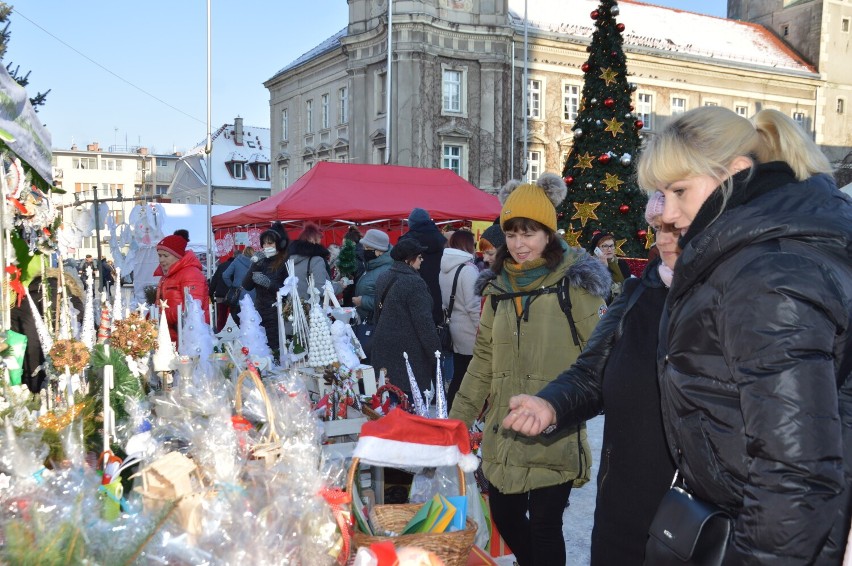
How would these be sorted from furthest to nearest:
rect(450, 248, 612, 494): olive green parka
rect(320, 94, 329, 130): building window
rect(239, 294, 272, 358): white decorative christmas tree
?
1. rect(320, 94, 329, 130): building window
2. rect(239, 294, 272, 358): white decorative christmas tree
3. rect(450, 248, 612, 494): olive green parka

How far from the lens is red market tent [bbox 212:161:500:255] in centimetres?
1404

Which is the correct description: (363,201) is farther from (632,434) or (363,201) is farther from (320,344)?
(632,434)

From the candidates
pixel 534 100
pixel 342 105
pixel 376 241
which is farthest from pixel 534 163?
pixel 376 241

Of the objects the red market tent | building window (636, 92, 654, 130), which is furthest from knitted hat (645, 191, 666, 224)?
building window (636, 92, 654, 130)

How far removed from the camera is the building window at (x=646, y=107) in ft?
113

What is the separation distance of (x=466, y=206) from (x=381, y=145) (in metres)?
15.5

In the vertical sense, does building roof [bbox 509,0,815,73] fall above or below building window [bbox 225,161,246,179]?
above

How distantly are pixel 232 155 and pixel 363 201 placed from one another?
116 feet

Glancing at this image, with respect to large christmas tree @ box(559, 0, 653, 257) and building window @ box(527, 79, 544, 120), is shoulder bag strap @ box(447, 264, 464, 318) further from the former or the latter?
building window @ box(527, 79, 544, 120)

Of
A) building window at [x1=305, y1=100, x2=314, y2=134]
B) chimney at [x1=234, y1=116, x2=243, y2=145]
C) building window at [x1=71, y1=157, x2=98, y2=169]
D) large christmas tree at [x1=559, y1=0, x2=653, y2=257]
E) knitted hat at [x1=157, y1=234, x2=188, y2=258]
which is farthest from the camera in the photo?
building window at [x1=71, y1=157, x2=98, y2=169]

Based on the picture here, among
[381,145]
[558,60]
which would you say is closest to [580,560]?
[381,145]

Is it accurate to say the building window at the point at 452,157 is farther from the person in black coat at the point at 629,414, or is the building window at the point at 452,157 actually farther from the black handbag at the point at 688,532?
the black handbag at the point at 688,532

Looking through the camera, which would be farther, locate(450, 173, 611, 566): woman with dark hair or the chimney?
the chimney

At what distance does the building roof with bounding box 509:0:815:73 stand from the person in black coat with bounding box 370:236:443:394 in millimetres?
27831
